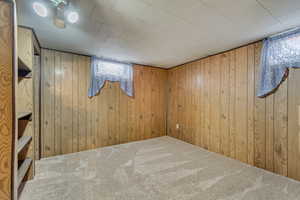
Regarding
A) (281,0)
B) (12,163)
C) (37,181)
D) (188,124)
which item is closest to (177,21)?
(281,0)

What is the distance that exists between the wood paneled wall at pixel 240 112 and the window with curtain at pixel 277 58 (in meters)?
0.10

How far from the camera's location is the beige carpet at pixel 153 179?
1.59 m

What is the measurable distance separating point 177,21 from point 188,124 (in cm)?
254

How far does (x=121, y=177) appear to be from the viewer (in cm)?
195

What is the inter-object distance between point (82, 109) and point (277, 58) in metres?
3.68

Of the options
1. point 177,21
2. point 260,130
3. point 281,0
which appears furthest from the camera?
point 260,130

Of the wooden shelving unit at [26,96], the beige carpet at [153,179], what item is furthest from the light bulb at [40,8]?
the beige carpet at [153,179]

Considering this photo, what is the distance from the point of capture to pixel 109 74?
325 centimetres

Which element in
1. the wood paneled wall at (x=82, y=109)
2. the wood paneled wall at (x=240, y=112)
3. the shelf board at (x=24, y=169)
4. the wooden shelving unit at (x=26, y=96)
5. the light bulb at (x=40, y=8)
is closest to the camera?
the light bulb at (x=40, y=8)

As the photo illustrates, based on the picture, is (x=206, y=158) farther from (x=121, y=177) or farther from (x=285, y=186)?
(x=121, y=177)

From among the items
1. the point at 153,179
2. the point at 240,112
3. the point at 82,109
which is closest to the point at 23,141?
the point at 82,109

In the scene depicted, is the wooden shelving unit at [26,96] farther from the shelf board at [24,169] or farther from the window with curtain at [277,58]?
the window with curtain at [277,58]

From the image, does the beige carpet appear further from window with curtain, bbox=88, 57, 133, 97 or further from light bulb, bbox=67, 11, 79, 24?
light bulb, bbox=67, 11, 79, 24

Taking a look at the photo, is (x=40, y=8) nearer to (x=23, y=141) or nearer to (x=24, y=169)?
(x=23, y=141)
